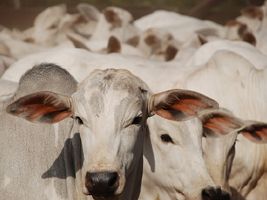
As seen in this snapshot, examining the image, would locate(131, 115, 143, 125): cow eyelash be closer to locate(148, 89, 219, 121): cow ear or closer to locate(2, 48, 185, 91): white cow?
locate(148, 89, 219, 121): cow ear

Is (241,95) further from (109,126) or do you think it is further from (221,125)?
(109,126)

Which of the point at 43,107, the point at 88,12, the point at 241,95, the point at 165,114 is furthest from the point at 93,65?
the point at 88,12

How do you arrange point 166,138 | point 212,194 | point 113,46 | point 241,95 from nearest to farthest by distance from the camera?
point 212,194 < point 166,138 < point 241,95 < point 113,46

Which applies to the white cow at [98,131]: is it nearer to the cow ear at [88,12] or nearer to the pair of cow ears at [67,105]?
the pair of cow ears at [67,105]

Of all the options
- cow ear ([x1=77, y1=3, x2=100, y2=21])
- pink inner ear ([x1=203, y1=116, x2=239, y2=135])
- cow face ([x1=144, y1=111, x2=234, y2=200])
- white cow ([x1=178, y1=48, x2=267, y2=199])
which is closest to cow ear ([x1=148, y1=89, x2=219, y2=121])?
pink inner ear ([x1=203, y1=116, x2=239, y2=135])

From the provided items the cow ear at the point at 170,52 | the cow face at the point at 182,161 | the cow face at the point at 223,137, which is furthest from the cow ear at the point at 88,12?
the cow face at the point at 182,161

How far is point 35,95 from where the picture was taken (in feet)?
15.2

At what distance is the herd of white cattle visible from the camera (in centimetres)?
454

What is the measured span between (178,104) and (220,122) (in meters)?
0.37

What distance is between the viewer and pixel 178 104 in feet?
15.8

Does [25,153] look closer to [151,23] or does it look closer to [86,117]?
[86,117]

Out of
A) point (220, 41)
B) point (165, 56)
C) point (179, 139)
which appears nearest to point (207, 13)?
point (165, 56)

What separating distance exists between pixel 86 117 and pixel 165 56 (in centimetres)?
512

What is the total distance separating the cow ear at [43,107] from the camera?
464cm
